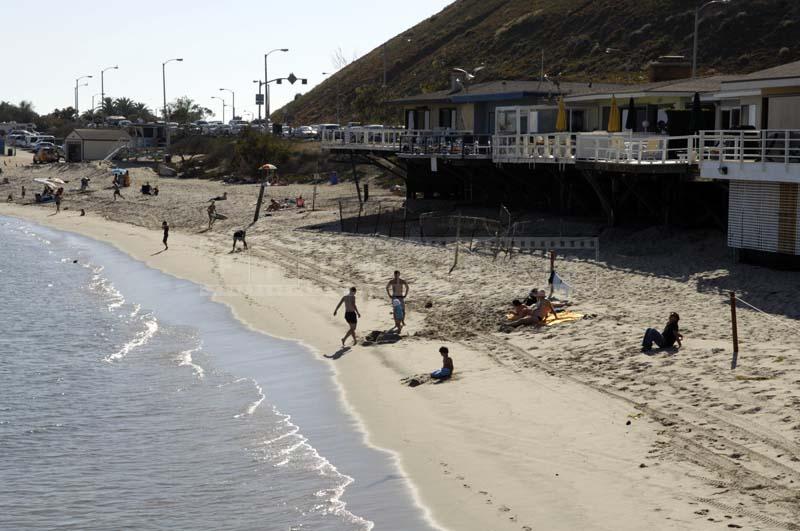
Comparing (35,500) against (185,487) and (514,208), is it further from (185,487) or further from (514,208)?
(514,208)

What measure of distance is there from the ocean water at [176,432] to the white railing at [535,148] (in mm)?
12740

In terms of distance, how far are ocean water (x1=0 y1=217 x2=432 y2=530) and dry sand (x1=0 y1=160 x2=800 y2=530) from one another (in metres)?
0.81

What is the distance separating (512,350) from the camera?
22891 mm

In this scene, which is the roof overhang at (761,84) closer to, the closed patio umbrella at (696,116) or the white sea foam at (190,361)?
the closed patio umbrella at (696,116)

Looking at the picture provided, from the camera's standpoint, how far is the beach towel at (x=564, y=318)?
24172 mm

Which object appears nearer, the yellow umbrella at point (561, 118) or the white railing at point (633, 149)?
the white railing at point (633, 149)

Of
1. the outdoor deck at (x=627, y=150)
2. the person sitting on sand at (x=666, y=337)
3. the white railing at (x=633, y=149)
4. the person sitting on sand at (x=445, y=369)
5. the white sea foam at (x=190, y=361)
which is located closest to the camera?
the person sitting on sand at (x=666, y=337)

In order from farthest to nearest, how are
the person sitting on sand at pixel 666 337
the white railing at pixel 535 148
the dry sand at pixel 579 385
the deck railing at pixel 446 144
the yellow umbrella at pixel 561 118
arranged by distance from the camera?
the deck railing at pixel 446 144 → the yellow umbrella at pixel 561 118 → the white railing at pixel 535 148 → the person sitting on sand at pixel 666 337 → the dry sand at pixel 579 385

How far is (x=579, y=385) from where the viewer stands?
19.7m

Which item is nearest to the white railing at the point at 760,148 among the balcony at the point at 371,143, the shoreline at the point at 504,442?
the shoreline at the point at 504,442

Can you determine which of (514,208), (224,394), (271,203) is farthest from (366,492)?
(271,203)

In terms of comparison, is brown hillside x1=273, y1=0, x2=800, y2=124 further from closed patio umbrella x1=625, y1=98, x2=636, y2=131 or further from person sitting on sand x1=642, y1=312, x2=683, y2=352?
person sitting on sand x1=642, y1=312, x2=683, y2=352

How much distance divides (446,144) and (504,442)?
28666 mm

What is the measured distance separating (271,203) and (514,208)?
15.7 meters
